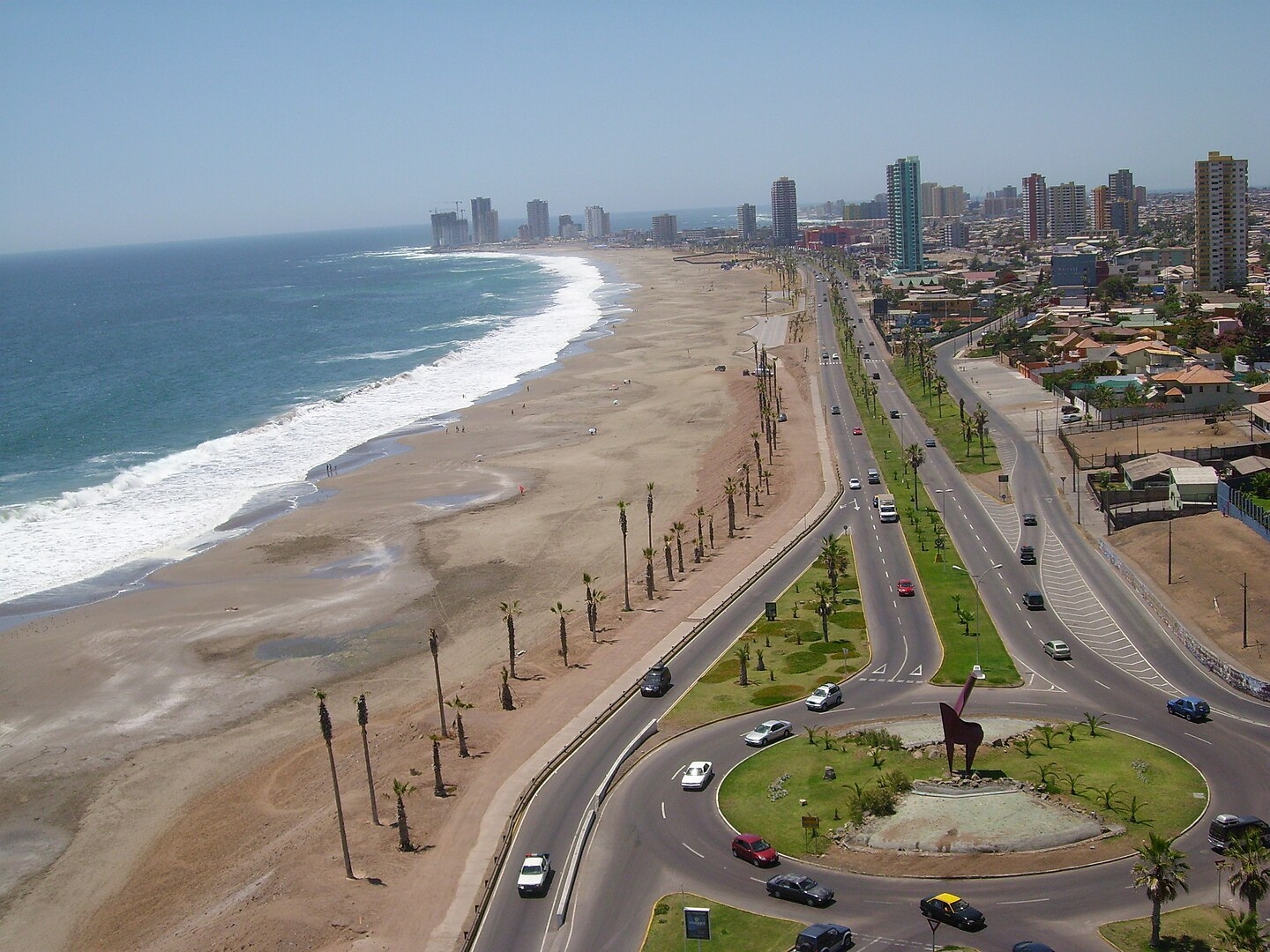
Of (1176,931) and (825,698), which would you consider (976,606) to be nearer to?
(825,698)

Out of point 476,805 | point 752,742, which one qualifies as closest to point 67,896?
point 476,805

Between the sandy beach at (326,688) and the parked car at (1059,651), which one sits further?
the parked car at (1059,651)

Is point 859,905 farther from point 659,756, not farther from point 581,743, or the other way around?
point 581,743

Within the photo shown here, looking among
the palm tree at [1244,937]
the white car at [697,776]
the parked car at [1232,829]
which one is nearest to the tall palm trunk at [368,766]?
the white car at [697,776]

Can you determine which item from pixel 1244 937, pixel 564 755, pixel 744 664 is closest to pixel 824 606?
pixel 744 664

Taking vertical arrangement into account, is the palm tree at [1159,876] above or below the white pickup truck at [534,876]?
above

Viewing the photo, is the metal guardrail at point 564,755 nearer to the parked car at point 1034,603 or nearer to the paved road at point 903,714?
the paved road at point 903,714
